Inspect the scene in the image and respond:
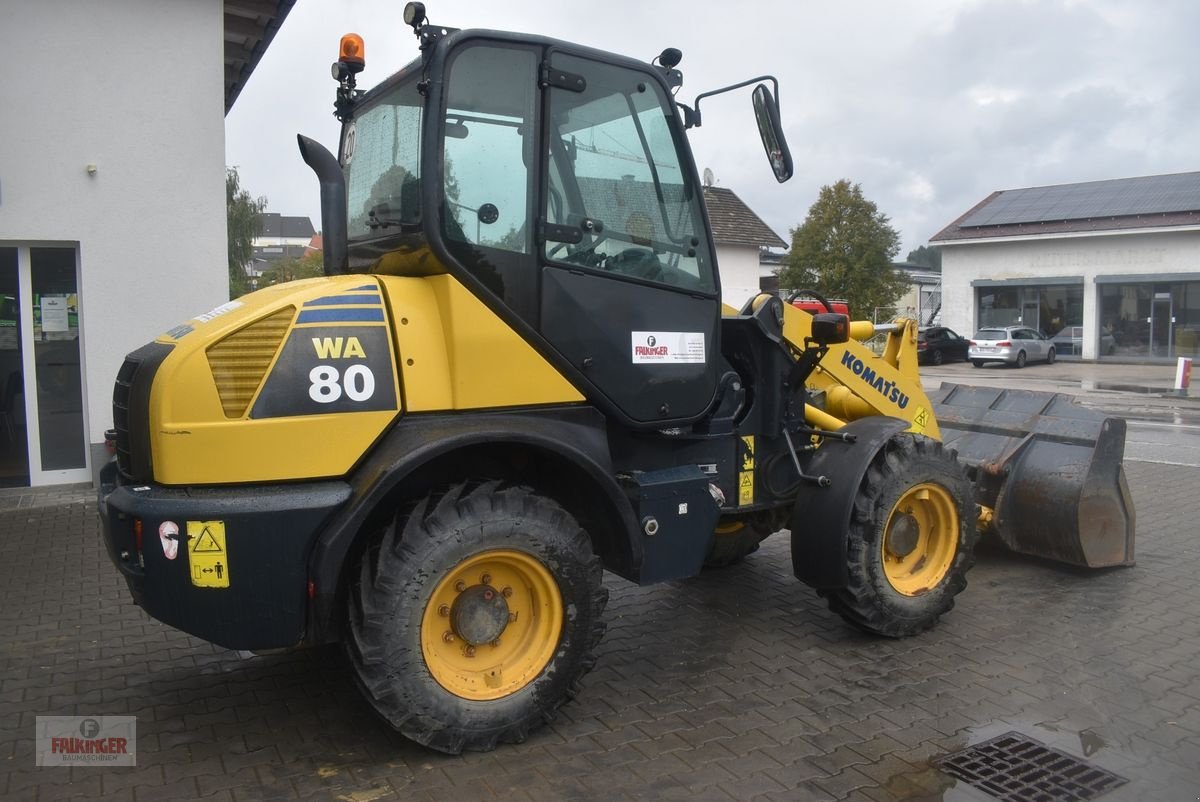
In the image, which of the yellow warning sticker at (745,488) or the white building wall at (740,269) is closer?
the yellow warning sticker at (745,488)

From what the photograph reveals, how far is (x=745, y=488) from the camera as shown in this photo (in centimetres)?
506

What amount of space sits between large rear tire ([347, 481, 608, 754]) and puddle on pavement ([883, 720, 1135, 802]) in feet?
4.37

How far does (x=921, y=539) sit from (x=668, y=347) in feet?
6.67

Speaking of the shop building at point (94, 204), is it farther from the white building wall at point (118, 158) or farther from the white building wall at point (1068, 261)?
the white building wall at point (1068, 261)

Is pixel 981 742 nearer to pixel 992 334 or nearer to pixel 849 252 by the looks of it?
pixel 992 334

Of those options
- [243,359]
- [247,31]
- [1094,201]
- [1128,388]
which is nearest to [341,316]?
[243,359]

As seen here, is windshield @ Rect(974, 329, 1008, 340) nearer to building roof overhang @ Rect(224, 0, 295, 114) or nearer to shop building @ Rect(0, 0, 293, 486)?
building roof overhang @ Rect(224, 0, 295, 114)

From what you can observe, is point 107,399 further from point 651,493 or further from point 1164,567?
point 1164,567

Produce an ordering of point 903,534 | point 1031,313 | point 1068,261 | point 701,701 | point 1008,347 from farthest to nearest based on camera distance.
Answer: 1. point 1031,313
2. point 1068,261
3. point 1008,347
4. point 903,534
5. point 701,701

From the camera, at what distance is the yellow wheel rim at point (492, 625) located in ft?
12.5

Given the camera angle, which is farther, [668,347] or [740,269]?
[740,269]

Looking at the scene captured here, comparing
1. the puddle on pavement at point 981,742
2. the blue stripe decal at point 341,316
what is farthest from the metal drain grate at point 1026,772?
the blue stripe decal at point 341,316

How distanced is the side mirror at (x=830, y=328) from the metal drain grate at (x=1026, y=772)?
6.54ft

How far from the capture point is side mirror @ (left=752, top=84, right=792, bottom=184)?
4391 mm
